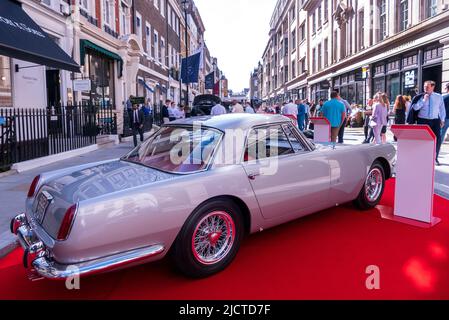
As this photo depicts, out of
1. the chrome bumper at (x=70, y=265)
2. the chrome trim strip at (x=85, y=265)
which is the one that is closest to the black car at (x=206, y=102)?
the chrome bumper at (x=70, y=265)

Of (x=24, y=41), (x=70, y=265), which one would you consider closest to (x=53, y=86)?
(x=24, y=41)

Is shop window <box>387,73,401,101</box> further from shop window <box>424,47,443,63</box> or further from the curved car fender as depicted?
the curved car fender

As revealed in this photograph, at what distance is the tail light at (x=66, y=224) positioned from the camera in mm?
2682

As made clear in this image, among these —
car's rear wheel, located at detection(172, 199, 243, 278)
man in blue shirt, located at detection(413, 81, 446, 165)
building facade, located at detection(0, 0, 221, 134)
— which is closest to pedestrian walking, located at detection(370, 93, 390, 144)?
man in blue shirt, located at detection(413, 81, 446, 165)

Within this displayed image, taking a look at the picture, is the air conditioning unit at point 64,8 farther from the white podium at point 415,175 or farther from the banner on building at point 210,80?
the banner on building at point 210,80

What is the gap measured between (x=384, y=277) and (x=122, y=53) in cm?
1773

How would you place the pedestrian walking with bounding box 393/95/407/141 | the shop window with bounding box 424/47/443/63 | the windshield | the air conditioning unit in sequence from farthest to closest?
the shop window with bounding box 424/47/443/63, the air conditioning unit, the pedestrian walking with bounding box 393/95/407/141, the windshield

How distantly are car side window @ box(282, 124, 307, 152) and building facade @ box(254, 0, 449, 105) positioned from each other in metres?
13.9

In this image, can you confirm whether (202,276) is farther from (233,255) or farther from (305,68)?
(305,68)

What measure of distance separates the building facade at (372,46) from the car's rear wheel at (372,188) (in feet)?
41.1

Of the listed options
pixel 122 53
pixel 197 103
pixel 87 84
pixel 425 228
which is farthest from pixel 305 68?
pixel 425 228

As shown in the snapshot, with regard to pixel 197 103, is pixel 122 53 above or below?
above

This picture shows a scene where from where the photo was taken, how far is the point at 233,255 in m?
3.54

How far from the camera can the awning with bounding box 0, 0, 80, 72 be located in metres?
8.05
